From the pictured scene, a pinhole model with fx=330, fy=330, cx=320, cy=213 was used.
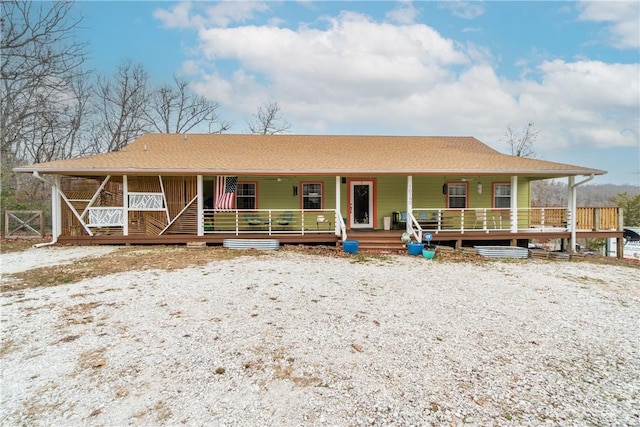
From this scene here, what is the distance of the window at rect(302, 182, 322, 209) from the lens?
13.0 m

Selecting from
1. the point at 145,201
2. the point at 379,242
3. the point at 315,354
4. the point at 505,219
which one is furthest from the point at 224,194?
the point at 505,219

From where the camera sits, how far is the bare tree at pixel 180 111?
26609mm

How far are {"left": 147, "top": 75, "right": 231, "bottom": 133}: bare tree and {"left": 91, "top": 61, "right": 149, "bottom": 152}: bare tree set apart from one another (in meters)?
0.93

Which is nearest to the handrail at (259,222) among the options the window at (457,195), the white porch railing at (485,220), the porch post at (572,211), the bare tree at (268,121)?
the white porch railing at (485,220)

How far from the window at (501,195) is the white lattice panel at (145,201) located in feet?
41.6

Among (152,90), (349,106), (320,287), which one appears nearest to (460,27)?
(349,106)

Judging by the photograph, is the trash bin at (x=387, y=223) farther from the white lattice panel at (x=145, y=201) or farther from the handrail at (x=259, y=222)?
the white lattice panel at (x=145, y=201)

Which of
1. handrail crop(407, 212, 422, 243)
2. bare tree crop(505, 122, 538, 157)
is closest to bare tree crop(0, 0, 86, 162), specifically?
handrail crop(407, 212, 422, 243)

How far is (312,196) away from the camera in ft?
42.9

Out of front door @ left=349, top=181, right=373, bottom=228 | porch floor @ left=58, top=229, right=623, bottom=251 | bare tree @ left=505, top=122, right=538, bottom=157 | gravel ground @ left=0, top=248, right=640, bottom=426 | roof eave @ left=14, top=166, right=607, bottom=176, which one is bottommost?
gravel ground @ left=0, top=248, right=640, bottom=426

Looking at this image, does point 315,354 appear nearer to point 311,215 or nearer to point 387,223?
point 311,215

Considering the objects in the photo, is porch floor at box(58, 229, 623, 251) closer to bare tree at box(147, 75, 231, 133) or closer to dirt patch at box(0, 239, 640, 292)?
dirt patch at box(0, 239, 640, 292)

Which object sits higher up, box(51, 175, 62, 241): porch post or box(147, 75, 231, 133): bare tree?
box(147, 75, 231, 133): bare tree

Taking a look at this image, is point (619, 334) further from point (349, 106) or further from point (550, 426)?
point (349, 106)
